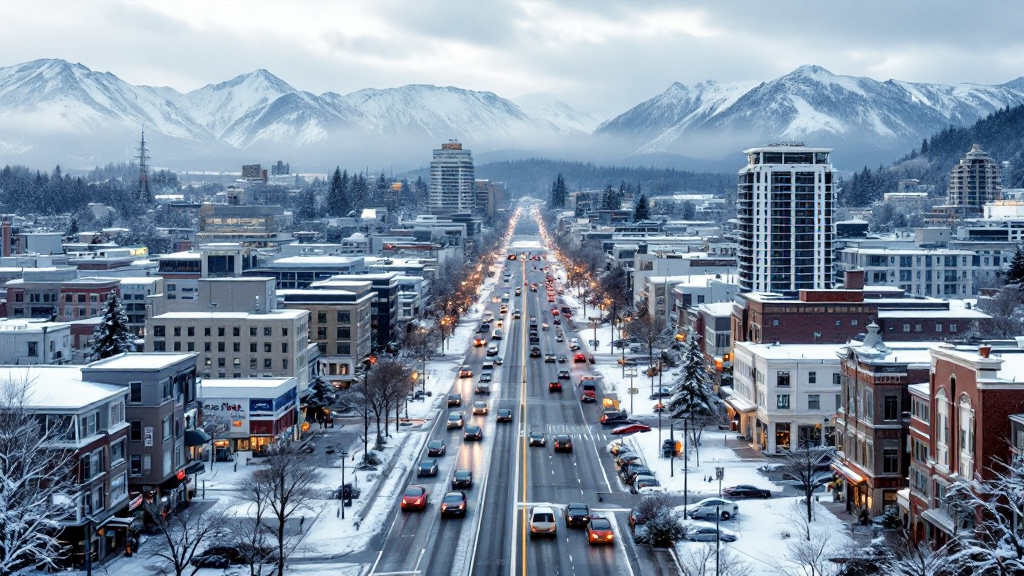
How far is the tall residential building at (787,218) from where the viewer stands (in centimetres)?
11956

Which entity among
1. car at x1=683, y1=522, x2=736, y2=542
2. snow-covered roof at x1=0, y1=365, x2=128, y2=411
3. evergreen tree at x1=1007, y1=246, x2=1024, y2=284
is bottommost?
car at x1=683, y1=522, x2=736, y2=542

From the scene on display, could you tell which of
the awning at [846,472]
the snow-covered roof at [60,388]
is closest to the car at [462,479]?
the snow-covered roof at [60,388]

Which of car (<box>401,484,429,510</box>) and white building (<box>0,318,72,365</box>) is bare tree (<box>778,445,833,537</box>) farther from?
white building (<box>0,318,72,365</box>)

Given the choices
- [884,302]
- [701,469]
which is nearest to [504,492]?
[701,469]

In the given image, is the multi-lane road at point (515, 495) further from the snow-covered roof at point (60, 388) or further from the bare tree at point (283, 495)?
the snow-covered roof at point (60, 388)

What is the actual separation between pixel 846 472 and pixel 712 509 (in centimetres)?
713

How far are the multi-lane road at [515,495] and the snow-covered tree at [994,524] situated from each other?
12434 millimetres

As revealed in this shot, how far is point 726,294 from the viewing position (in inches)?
4582

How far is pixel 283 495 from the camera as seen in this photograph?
4488 cm

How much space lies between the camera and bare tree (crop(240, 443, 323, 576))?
148 feet

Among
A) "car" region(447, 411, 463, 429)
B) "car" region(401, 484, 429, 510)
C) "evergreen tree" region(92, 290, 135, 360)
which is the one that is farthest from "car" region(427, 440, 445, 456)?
"evergreen tree" region(92, 290, 135, 360)

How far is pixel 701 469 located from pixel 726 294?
55301 millimetres

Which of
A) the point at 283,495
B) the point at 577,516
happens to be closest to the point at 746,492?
the point at 577,516

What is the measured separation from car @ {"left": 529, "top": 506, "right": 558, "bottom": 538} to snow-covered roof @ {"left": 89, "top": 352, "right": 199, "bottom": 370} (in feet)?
60.9
